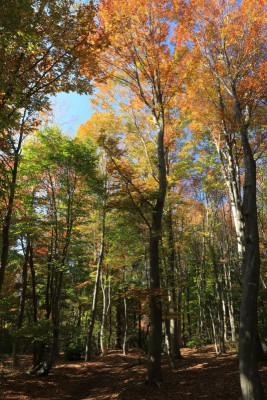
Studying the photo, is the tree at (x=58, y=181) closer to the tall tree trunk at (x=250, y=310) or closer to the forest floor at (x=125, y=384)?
the forest floor at (x=125, y=384)

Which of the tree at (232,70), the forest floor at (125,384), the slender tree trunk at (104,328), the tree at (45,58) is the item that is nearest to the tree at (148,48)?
the tree at (232,70)

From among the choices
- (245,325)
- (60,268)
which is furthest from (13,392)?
(245,325)

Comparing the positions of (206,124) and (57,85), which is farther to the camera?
(206,124)

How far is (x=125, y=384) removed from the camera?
28.6 feet

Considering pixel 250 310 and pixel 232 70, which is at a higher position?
pixel 232 70

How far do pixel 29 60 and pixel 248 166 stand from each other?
5.53 meters

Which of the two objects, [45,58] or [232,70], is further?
[232,70]

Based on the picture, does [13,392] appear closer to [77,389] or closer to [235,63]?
[77,389]

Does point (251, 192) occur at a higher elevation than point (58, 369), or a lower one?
higher

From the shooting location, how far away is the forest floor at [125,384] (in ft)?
23.3

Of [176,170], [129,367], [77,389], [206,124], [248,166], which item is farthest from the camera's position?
[176,170]

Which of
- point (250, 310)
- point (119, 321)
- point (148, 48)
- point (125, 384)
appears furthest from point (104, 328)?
point (148, 48)

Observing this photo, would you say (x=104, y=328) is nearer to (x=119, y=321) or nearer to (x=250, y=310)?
(x=119, y=321)

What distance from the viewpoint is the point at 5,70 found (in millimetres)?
5180
